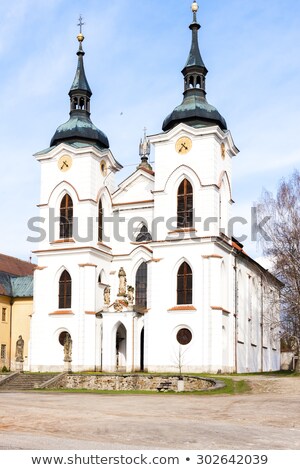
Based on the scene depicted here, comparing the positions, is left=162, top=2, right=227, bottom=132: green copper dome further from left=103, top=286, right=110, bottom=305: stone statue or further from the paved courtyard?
the paved courtyard

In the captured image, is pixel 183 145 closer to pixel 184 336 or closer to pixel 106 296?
pixel 106 296

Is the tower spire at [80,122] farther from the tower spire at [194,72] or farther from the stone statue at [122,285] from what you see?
the stone statue at [122,285]

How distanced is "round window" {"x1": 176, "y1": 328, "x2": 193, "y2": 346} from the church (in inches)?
2.6

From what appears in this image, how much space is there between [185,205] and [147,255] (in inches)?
196

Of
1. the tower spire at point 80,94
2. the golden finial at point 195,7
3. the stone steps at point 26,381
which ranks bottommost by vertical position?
the stone steps at point 26,381

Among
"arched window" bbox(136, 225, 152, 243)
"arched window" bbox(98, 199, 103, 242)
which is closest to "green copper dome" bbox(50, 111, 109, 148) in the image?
"arched window" bbox(98, 199, 103, 242)

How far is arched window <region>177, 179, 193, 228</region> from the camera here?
44.7 metres

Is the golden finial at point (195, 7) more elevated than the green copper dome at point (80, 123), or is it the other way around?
the golden finial at point (195, 7)

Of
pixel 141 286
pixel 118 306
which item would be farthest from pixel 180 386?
pixel 141 286

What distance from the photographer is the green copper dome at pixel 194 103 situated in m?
45.9

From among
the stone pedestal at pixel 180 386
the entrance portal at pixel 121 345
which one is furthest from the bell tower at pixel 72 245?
the stone pedestal at pixel 180 386

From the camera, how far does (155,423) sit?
17359 millimetres

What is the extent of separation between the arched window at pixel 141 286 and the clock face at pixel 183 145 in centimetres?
837

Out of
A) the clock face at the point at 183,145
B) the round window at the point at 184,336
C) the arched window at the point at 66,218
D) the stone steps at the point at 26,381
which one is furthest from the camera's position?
the arched window at the point at 66,218
